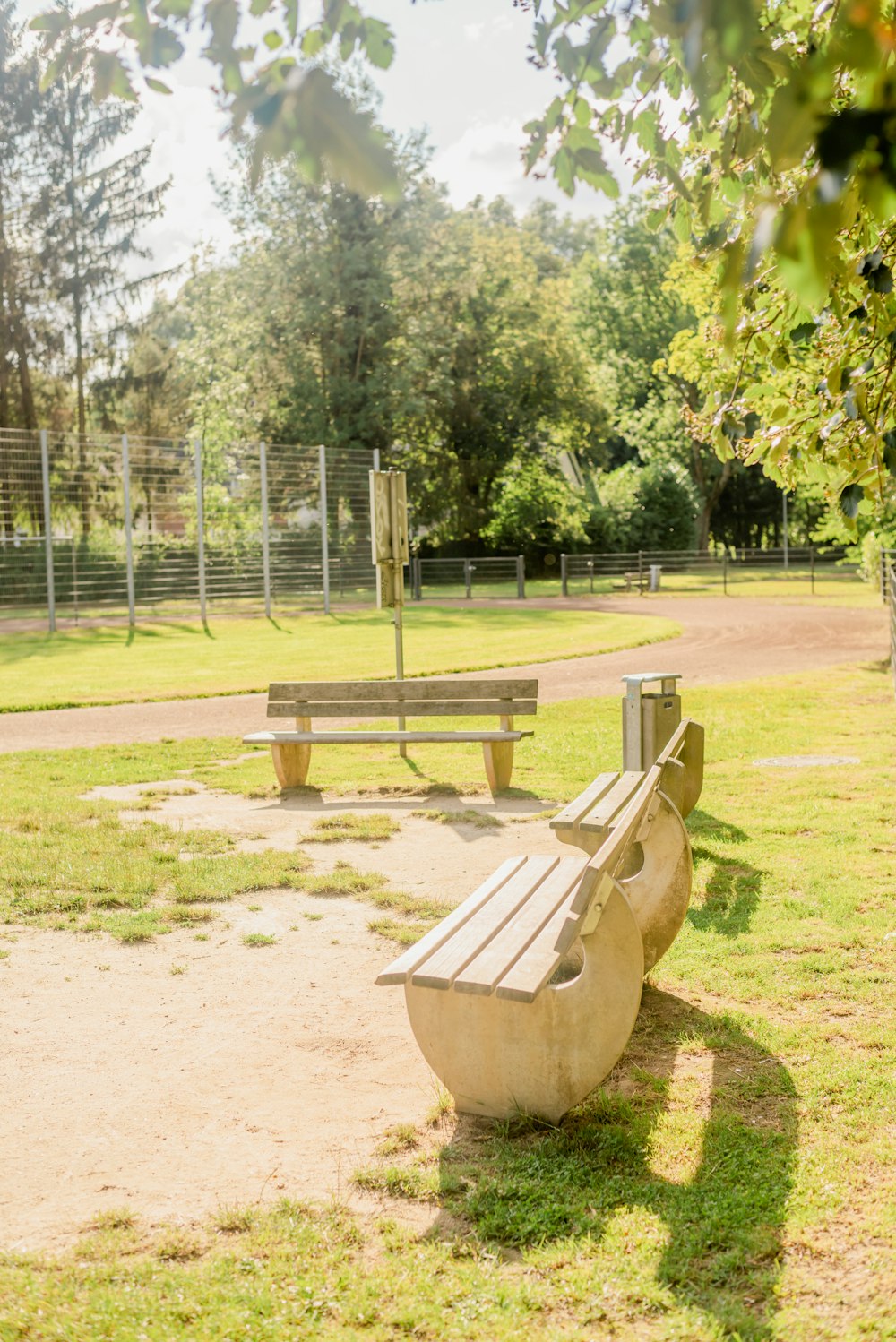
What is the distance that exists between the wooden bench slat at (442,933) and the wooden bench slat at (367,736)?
461 cm

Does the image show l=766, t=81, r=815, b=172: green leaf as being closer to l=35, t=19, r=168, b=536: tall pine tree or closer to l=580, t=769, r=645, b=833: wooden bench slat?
l=580, t=769, r=645, b=833: wooden bench slat

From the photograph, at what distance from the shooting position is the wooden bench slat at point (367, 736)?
10086mm

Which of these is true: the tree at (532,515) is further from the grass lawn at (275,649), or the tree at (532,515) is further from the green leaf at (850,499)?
the green leaf at (850,499)

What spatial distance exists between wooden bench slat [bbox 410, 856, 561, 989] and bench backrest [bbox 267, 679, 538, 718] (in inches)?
197

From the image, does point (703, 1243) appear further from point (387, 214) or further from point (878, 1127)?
point (387, 214)

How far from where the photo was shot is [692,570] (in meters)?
45.8

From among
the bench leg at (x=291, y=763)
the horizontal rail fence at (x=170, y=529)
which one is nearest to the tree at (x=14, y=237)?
the horizontal rail fence at (x=170, y=529)

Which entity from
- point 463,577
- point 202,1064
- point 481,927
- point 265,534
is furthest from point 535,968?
point 463,577

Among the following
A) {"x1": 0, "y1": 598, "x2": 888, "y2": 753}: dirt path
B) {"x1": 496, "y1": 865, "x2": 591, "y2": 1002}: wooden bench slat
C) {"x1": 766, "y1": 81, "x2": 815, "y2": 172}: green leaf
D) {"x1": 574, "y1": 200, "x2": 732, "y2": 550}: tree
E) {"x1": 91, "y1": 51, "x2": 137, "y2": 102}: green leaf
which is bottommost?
{"x1": 0, "y1": 598, "x2": 888, "y2": 753}: dirt path

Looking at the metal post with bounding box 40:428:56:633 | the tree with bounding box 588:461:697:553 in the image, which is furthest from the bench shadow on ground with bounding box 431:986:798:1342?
the tree with bounding box 588:461:697:553

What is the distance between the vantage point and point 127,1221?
11.6ft

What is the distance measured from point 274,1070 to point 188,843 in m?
3.77

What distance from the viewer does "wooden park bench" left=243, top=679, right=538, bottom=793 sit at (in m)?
10.3

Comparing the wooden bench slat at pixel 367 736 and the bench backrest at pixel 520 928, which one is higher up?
the bench backrest at pixel 520 928
